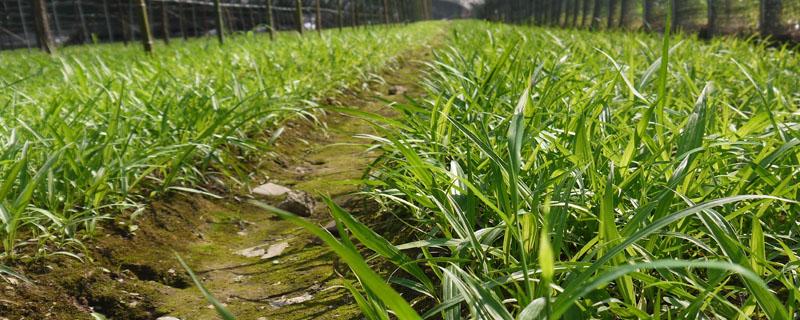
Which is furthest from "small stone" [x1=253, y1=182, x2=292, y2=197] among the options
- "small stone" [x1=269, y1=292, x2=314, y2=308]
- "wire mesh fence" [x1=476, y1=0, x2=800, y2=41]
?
"wire mesh fence" [x1=476, y1=0, x2=800, y2=41]

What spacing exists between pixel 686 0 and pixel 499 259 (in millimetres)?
10209

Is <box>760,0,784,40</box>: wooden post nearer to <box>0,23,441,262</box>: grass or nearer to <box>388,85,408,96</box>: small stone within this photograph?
<box>388,85,408,96</box>: small stone

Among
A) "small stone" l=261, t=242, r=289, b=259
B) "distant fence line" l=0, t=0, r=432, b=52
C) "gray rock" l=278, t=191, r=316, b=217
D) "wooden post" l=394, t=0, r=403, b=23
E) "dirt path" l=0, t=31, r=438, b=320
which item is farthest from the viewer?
"wooden post" l=394, t=0, r=403, b=23

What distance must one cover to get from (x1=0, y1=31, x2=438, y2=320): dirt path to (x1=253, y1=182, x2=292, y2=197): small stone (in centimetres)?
5

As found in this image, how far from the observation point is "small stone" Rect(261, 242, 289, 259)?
196 cm

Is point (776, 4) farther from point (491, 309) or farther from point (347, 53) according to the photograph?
point (491, 309)

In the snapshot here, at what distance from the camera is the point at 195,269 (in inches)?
73.5

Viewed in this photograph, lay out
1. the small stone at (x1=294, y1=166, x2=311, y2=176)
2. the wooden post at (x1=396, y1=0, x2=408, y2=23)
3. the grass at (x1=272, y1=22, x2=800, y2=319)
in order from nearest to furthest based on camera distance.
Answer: the grass at (x1=272, y1=22, x2=800, y2=319) → the small stone at (x1=294, y1=166, x2=311, y2=176) → the wooden post at (x1=396, y1=0, x2=408, y2=23)

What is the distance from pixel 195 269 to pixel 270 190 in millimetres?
807

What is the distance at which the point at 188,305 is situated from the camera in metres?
1.65

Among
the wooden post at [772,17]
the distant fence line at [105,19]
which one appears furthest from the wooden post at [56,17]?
the wooden post at [772,17]

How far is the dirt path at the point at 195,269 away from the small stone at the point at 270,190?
0.05 meters

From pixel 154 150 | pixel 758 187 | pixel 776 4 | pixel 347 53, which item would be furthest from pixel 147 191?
pixel 776 4

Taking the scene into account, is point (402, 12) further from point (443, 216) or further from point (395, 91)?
point (443, 216)
